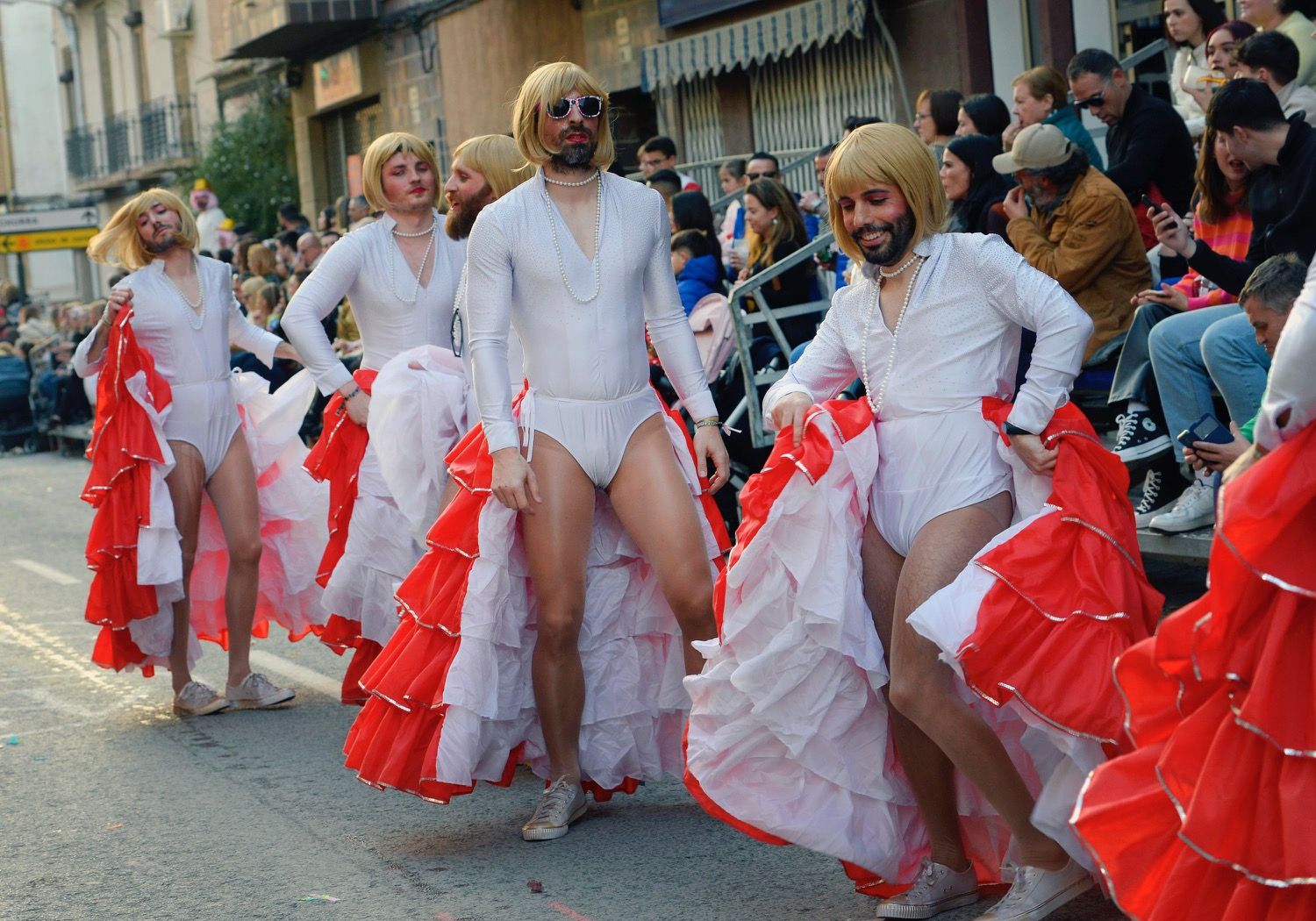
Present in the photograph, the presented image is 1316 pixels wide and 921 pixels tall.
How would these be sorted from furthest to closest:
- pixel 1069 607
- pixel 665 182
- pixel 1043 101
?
pixel 665 182 < pixel 1043 101 < pixel 1069 607

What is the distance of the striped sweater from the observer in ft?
22.4

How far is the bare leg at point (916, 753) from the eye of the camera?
427cm

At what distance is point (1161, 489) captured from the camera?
7.02 metres

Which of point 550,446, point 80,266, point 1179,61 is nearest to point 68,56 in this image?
point 80,266

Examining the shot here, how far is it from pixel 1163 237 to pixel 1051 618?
2709mm

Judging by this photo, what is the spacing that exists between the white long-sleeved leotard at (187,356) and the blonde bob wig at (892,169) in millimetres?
3899

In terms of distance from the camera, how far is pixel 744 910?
14.8ft

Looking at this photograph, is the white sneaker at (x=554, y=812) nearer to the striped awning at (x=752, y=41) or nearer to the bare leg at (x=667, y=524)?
the bare leg at (x=667, y=524)

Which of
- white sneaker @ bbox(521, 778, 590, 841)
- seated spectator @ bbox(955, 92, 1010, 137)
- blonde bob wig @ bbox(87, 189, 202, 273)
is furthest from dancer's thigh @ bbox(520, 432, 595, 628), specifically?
seated spectator @ bbox(955, 92, 1010, 137)

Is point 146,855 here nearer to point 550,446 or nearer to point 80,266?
point 550,446

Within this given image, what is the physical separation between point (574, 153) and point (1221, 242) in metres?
3.07

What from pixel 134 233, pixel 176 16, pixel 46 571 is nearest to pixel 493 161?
pixel 134 233

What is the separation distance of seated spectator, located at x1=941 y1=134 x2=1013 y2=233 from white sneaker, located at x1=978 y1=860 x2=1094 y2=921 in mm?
4643

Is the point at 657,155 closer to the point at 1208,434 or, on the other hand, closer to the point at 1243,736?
the point at 1208,434
